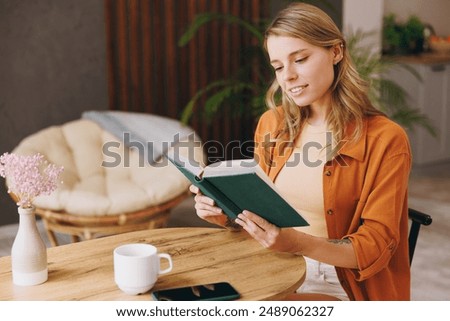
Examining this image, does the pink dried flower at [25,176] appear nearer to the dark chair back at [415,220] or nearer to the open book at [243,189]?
the open book at [243,189]

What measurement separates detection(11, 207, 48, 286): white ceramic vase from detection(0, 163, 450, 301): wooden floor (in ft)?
6.10

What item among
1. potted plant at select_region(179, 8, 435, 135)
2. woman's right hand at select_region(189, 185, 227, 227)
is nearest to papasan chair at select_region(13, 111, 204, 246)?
potted plant at select_region(179, 8, 435, 135)

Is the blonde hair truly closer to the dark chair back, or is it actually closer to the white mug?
the dark chair back

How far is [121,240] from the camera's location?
1659 millimetres

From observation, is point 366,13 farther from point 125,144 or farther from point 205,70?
point 125,144

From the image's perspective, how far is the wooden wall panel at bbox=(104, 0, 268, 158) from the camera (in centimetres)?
404

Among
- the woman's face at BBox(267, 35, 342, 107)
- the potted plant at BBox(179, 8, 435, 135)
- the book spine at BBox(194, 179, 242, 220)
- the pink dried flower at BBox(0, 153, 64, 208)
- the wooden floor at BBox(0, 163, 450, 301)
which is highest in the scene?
the woman's face at BBox(267, 35, 342, 107)

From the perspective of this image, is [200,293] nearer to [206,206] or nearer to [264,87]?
[206,206]

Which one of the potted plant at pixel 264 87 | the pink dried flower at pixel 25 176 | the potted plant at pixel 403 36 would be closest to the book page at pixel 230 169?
the pink dried flower at pixel 25 176

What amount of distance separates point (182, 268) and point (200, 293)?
148 mm

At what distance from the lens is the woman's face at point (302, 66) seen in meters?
1.64

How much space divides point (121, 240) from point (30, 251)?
0.94ft

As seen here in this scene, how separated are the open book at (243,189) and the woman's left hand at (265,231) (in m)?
0.01

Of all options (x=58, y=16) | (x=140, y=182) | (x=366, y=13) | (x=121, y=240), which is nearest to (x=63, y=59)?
(x=58, y=16)
